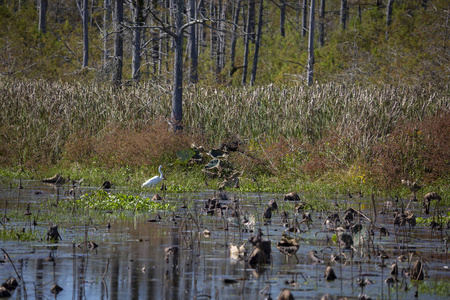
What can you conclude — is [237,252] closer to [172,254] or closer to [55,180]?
[172,254]

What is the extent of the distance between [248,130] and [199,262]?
1191 cm

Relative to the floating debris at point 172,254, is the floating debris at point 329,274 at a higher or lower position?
lower

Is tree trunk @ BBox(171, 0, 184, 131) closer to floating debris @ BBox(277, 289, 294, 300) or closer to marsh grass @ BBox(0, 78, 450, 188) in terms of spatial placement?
marsh grass @ BBox(0, 78, 450, 188)

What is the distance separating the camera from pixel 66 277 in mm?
7148

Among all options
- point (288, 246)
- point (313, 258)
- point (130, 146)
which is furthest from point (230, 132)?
point (313, 258)

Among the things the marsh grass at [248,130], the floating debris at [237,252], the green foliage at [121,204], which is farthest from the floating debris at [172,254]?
the marsh grass at [248,130]

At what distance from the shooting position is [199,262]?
8.00 m

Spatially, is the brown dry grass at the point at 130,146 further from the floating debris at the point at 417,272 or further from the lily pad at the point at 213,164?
the floating debris at the point at 417,272

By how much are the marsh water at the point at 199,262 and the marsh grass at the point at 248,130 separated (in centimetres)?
491

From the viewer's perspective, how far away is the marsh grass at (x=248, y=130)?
16.5 metres

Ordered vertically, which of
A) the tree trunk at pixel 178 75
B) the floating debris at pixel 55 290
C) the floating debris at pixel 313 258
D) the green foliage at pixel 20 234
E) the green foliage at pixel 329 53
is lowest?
the floating debris at pixel 55 290

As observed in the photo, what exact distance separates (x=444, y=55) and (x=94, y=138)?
18726 mm

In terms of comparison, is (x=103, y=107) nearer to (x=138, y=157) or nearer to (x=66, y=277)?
(x=138, y=157)

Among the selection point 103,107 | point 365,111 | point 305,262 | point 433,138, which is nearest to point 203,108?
point 103,107
